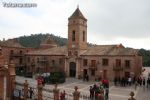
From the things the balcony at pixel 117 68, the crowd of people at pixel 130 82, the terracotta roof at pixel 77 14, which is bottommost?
the crowd of people at pixel 130 82

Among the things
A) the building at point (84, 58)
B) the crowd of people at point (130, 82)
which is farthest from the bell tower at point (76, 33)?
the crowd of people at point (130, 82)

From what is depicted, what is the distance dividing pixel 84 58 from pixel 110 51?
4.90 meters

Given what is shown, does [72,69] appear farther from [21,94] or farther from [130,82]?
[21,94]

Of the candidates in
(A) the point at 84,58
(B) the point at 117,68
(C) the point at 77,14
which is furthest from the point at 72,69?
(C) the point at 77,14

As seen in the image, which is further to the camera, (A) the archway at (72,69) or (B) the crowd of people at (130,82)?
(A) the archway at (72,69)

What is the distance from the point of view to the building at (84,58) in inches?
1636

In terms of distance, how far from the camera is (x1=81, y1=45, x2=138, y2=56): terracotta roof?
4188 centimetres

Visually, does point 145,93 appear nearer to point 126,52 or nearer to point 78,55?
point 126,52

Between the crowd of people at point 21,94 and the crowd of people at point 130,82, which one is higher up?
the crowd of people at point 21,94

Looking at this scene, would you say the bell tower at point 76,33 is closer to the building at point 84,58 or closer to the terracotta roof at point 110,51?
the building at point 84,58

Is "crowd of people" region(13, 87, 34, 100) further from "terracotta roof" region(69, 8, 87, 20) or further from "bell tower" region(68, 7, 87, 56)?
"terracotta roof" region(69, 8, 87, 20)

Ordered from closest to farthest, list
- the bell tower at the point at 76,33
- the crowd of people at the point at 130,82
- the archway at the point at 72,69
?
the crowd of people at the point at 130,82
the bell tower at the point at 76,33
the archway at the point at 72,69

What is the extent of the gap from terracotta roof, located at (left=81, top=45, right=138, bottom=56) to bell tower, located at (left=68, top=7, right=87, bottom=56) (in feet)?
5.53

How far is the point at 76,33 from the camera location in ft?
155
